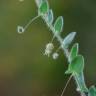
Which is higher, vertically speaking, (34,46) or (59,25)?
(59,25)

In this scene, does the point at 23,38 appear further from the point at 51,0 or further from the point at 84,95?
the point at 84,95

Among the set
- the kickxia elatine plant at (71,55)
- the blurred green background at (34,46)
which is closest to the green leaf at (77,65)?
the kickxia elatine plant at (71,55)

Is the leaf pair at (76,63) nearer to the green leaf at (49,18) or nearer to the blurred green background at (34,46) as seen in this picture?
the green leaf at (49,18)

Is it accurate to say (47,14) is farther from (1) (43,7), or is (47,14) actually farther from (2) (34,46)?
(2) (34,46)

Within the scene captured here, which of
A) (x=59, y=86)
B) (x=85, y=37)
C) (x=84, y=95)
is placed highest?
(x=84, y=95)

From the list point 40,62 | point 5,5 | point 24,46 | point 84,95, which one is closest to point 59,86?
point 40,62

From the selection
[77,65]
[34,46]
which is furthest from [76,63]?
[34,46]

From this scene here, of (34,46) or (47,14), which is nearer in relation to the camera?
(47,14)

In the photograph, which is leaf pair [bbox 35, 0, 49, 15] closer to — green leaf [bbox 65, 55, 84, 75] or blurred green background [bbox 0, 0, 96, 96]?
green leaf [bbox 65, 55, 84, 75]
